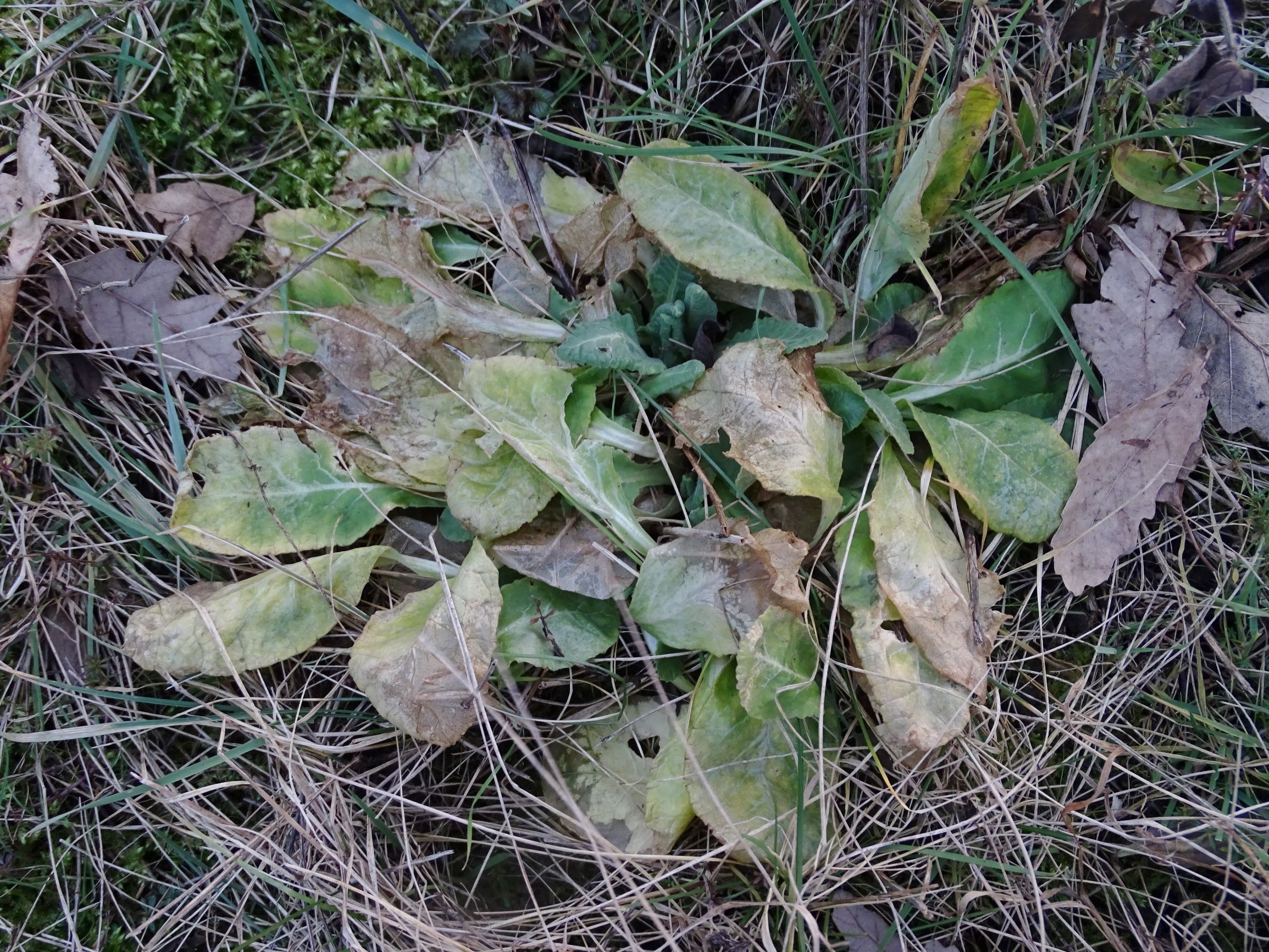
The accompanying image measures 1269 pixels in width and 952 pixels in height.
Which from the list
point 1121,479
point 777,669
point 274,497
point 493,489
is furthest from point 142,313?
point 1121,479

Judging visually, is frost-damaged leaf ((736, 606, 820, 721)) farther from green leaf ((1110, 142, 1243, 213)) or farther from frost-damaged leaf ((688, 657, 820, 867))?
green leaf ((1110, 142, 1243, 213))

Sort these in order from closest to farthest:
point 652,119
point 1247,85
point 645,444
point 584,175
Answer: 1. point 1247,85
2. point 645,444
3. point 652,119
4. point 584,175

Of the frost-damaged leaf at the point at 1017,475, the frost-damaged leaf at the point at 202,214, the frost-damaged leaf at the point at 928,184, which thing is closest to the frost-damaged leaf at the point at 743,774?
the frost-damaged leaf at the point at 1017,475

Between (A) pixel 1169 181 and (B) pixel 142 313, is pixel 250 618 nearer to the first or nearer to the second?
(B) pixel 142 313

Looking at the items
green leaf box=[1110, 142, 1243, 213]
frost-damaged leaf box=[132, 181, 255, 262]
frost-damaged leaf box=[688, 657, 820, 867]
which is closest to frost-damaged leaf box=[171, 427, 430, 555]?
frost-damaged leaf box=[132, 181, 255, 262]

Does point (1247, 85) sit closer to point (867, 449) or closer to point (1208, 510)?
point (1208, 510)

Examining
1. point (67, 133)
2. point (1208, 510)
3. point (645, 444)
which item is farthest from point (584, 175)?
point (1208, 510)
